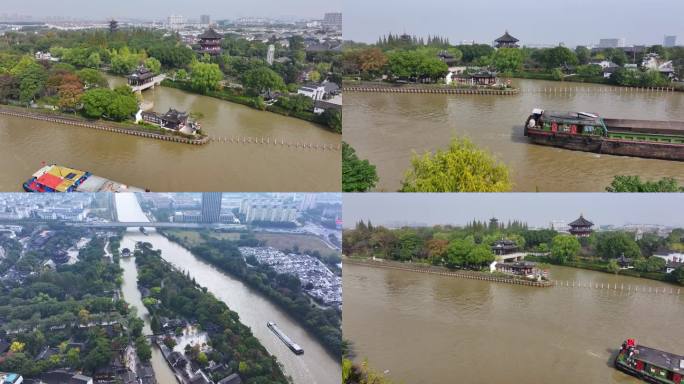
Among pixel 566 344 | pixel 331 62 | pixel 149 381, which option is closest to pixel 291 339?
pixel 149 381

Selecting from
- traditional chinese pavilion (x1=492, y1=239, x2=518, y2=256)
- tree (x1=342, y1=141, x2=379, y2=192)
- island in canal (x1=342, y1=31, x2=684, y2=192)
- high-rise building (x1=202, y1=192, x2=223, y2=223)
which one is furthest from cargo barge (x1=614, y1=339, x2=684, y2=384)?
high-rise building (x1=202, y1=192, x2=223, y2=223)

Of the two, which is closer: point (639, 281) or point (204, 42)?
point (639, 281)

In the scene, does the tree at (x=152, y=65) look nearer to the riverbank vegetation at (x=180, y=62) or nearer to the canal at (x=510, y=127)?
the riverbank vegetation at (x=180, y=62)

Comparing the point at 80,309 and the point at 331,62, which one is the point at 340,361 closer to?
the point at 80,309

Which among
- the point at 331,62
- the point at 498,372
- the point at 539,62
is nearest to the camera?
the point at 498,372

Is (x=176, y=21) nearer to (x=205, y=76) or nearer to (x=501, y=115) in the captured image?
(x=205, y=76)

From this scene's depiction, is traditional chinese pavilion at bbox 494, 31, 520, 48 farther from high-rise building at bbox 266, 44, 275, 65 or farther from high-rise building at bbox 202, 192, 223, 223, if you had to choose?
high-rise building at bbox 202, 192, 223, 223
